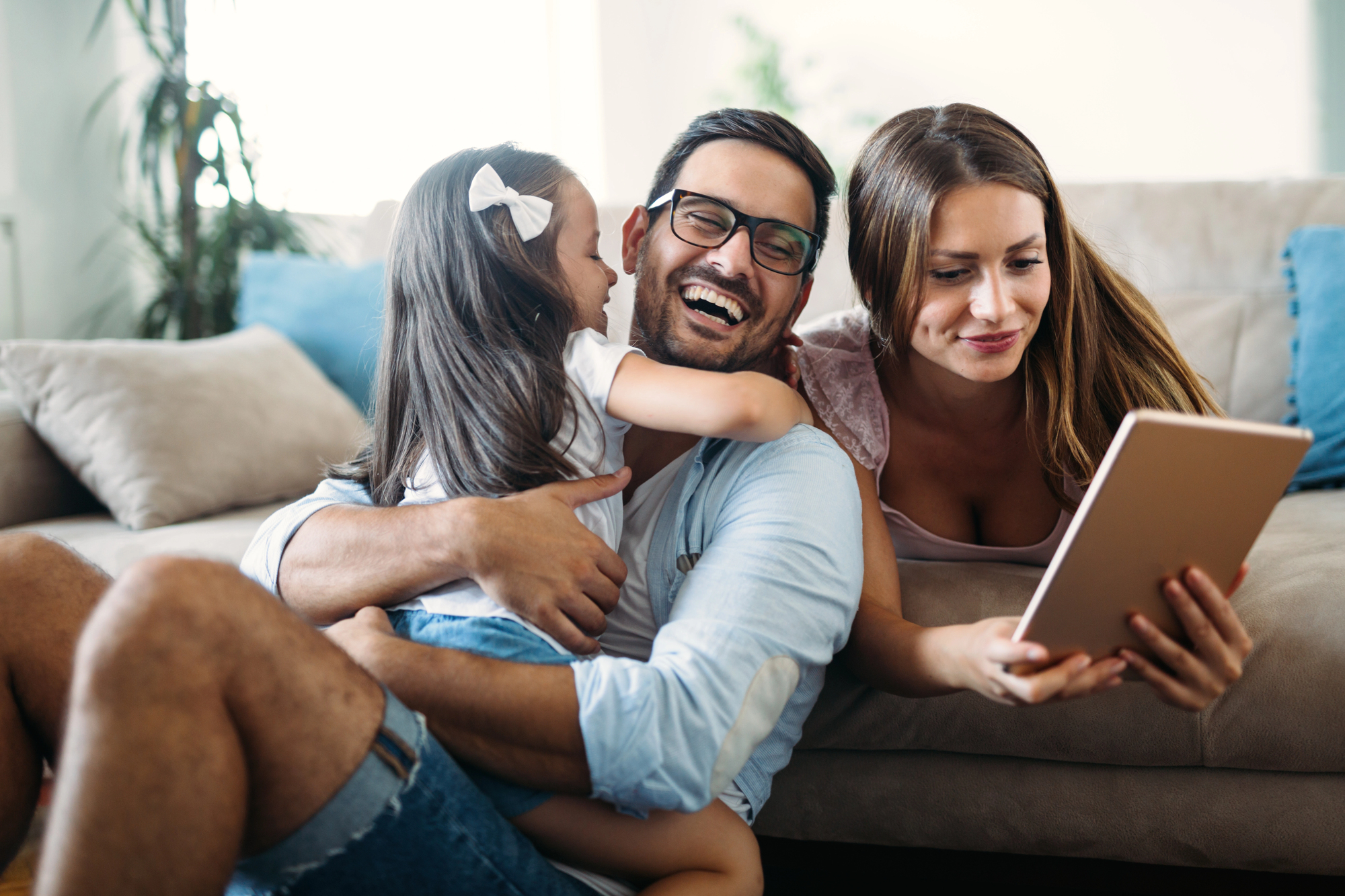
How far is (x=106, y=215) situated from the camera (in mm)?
3033

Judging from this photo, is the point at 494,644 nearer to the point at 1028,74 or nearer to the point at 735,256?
the point at 735,256

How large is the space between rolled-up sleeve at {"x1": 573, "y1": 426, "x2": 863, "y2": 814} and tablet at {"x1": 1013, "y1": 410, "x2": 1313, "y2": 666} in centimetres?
20

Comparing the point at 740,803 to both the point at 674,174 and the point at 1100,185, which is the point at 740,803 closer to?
the point at 674,174

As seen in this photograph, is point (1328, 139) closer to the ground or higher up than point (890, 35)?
closer to the ground

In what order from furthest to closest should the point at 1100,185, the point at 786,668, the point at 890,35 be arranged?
the point at 890,35 → the point at 1100,185 → the point at 786,668

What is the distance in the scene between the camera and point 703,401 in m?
0.96

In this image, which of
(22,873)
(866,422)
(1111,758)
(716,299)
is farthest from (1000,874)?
(22,873)

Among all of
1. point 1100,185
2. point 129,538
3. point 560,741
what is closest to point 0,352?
point 129,538

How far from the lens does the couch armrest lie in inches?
65.6

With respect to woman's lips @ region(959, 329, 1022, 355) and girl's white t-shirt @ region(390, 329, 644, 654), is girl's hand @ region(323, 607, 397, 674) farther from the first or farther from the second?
woman's lips @ region(959, 329, 1022, 355)

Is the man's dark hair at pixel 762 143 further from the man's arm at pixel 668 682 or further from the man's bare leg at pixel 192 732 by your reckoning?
the man's bare leg at pixel 192 732

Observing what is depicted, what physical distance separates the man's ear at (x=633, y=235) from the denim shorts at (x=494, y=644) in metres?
0.58

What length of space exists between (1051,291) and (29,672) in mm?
1293

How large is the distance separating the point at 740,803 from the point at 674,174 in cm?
83
